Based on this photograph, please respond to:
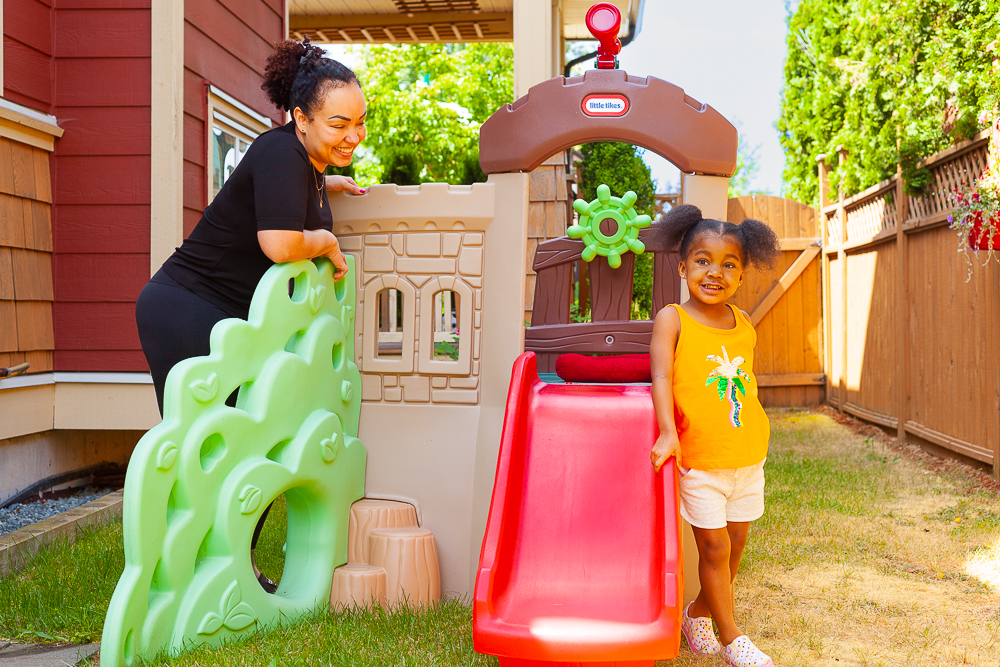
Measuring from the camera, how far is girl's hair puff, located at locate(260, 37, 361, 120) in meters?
2.67

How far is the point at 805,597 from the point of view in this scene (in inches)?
123

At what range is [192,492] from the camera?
90.5 inches

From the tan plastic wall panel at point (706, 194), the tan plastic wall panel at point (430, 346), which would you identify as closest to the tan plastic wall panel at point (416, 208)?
the tan plastic wall panel at point (430, 346)

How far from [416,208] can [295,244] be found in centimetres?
67

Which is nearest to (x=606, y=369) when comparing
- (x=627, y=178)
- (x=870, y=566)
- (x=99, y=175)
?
(x=870, y=566)

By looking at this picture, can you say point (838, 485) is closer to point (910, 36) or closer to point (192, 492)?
point (910, 36)

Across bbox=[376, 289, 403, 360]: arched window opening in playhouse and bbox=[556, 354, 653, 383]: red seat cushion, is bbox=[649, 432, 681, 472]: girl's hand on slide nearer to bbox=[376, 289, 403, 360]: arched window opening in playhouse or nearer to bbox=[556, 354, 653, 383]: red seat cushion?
bbox=[556, 354, 653, 383]: red seat cushion

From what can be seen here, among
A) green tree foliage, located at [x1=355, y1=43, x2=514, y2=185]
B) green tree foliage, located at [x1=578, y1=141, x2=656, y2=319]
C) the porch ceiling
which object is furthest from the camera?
green tree foliage, located at [x1=355, y1=43, x2=514, y2=185]

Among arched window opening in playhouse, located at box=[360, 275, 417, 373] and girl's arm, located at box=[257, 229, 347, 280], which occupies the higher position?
girl's arm, located at box=[257, 229, 347, 280]

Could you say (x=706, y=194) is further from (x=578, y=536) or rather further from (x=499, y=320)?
(x=578, y=536)

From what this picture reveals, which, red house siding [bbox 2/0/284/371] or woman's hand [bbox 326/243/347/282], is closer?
woman's hand [bbox 326/243/347/282]

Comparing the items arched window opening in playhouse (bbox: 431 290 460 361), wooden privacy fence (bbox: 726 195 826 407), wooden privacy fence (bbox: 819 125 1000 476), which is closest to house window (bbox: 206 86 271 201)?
arched window opening in playhouse (bbox: 431 290 460 361)

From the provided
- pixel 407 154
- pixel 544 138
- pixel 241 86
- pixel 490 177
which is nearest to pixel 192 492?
pixel 490 177

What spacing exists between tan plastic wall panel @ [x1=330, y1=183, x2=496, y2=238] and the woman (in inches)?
14.4
